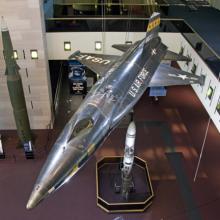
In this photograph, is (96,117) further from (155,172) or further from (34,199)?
(155,172)

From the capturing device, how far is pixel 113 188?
424 inches

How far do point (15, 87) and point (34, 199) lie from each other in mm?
6464

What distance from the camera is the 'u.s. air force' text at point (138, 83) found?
842 cm

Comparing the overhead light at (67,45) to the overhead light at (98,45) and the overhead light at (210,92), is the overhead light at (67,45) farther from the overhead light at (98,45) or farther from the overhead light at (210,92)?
the overhead light at (210,92)

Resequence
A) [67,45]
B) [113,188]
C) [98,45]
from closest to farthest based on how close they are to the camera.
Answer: [113,188]
[67,45]
[98,45]

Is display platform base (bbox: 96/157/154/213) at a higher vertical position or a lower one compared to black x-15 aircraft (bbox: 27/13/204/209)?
lower

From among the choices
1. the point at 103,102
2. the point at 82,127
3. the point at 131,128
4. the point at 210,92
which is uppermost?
the point at 103,102

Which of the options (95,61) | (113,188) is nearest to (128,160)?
(113,188)

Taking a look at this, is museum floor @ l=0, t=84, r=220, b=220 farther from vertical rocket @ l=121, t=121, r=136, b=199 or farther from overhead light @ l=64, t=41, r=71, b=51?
overhead light @ l=64, t=41, r=71, b=51

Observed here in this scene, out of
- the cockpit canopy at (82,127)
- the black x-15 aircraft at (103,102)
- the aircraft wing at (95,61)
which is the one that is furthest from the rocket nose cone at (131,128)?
the aircraft wing at (95,61)

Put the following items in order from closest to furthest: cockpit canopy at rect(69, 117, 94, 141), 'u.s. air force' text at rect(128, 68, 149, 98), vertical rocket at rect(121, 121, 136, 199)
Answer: cockpit canopy at rect(69, 117, 94, 141) < 'u.s. air force' text at rect(128, 68, 149, 98) < vertical rocket at rect(121, 121, 136, 199)

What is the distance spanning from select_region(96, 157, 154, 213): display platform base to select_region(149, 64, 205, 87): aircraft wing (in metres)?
3.61

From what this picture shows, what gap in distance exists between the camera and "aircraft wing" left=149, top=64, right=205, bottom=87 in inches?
371

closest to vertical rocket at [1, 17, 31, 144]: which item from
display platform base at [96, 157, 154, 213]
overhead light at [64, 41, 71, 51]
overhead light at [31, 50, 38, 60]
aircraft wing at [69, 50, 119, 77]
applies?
overhead light at [31, 50, 38, 60]
